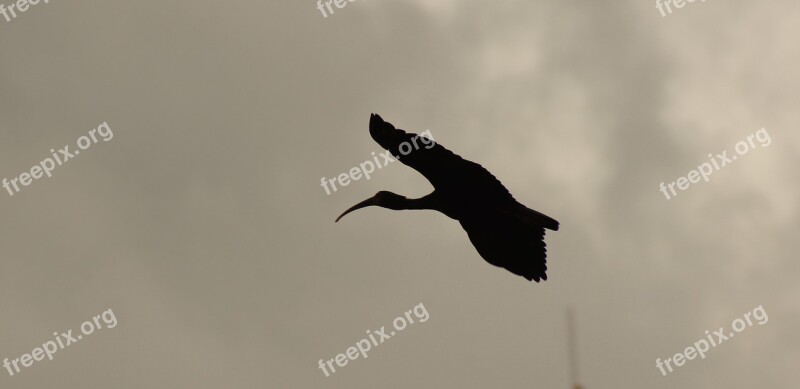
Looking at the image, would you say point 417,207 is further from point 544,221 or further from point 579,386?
point 579,386

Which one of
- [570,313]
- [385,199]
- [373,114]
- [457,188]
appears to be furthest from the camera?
[385,199]

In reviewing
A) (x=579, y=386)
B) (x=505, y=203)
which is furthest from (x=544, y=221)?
(x=579, y=386)

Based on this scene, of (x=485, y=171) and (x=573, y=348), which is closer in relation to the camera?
(x=573, y=348)

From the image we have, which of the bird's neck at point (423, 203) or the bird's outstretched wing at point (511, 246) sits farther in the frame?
the bird's neck at point (423, 203)

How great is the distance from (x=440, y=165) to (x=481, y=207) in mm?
1397

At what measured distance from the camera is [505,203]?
2169 cm

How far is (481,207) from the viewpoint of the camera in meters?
22.0

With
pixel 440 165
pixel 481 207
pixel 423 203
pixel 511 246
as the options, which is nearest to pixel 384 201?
pixel 423 203

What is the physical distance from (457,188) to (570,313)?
7602 mm

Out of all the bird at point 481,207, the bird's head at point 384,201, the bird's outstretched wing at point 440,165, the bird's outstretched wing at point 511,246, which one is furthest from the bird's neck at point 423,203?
the bird's outstretched wing at point 511,246

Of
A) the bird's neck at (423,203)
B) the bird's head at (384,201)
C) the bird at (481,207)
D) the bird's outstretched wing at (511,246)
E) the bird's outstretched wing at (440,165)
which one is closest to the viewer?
the bird's outstretched wing at (440,165)

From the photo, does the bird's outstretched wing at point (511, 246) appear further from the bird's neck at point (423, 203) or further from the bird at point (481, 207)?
the bird's neck at point (423, 203)

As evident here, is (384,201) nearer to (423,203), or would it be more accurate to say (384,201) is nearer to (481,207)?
(423,203)

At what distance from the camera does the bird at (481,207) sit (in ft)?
68.5
